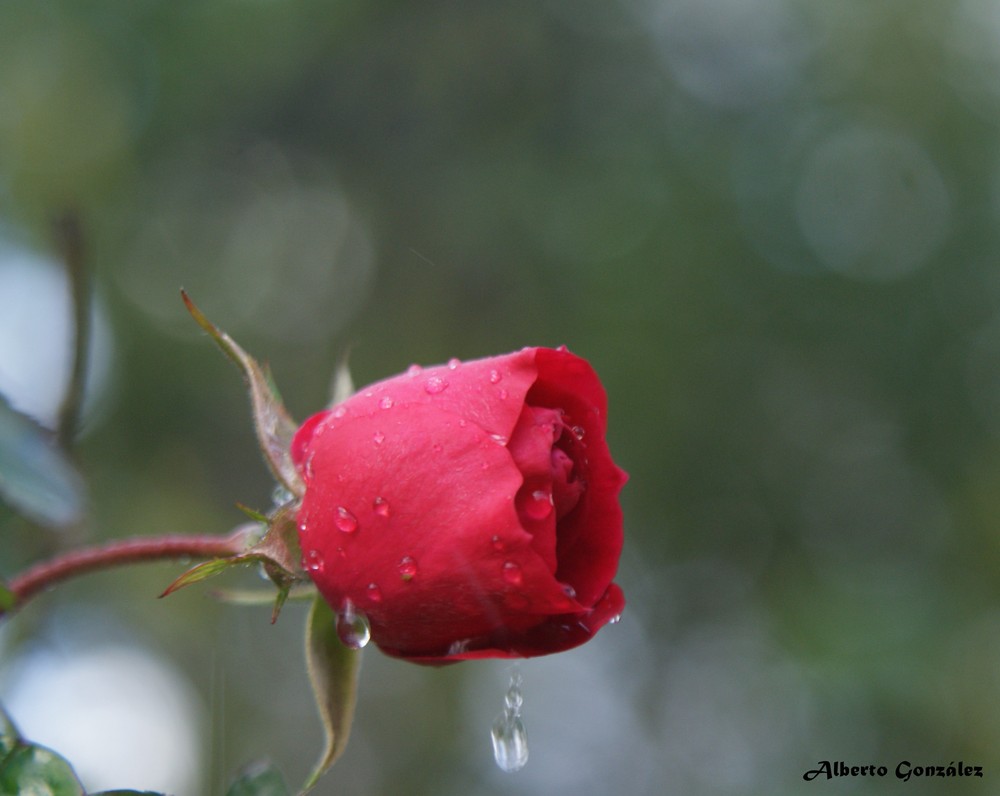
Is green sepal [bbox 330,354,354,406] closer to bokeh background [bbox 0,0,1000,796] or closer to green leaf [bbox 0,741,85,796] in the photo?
green leaf [bbox 0,741,85,796]

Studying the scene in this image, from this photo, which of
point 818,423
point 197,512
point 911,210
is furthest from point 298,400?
point 911,210

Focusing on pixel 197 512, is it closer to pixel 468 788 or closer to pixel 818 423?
pixel 468 788
